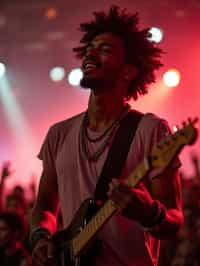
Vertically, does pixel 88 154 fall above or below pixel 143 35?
below

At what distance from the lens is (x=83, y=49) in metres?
2.81

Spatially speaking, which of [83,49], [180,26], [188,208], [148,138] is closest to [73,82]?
[180,26]

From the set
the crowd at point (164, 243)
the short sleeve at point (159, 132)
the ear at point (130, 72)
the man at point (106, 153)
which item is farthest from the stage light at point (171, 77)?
the short sleeve at point (159, 132)

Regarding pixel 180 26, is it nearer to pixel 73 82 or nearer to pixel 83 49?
pixel 73 82

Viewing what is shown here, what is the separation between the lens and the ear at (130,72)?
2578mm

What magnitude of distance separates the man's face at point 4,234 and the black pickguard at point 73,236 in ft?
7.20

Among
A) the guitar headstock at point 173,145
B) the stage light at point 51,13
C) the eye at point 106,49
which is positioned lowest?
the guitar headstock at point 173,145

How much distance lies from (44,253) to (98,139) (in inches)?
21.4

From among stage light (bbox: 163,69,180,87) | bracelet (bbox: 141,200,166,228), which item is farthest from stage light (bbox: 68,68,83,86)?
bracelet (bbox: 141,200,166,228)

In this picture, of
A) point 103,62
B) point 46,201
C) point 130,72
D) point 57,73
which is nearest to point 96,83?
point 103,62

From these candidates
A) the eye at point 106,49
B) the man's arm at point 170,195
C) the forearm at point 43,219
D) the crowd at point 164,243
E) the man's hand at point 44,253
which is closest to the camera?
the man's arm at point 170,195

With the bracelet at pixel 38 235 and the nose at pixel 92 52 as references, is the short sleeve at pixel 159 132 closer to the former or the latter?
the nose at pixel 92 52

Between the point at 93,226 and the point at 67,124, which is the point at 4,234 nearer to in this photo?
the point at 67,124

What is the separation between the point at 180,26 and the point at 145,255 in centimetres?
684
